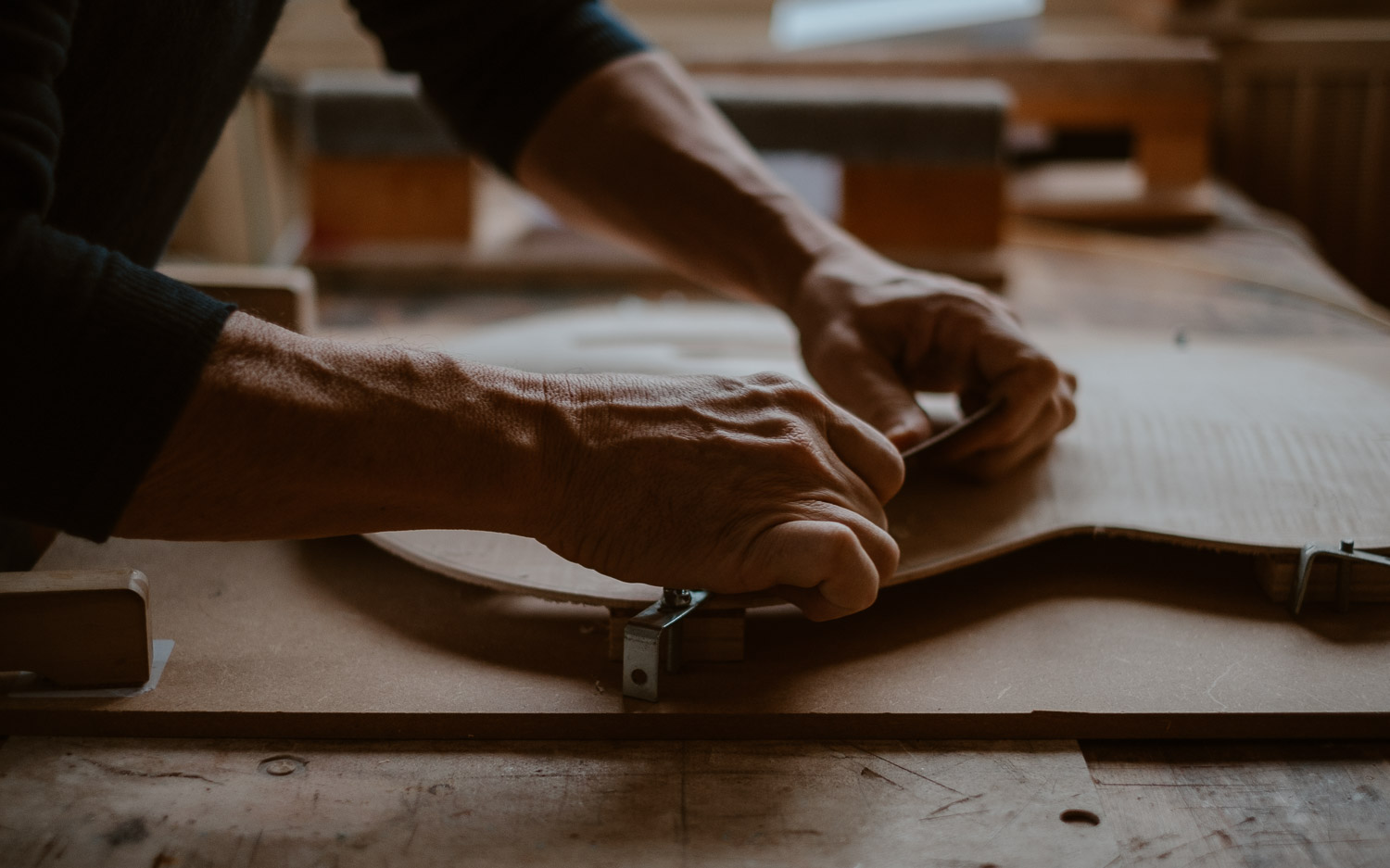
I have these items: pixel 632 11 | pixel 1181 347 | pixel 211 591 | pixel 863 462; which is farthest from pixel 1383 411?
pixel 632 11

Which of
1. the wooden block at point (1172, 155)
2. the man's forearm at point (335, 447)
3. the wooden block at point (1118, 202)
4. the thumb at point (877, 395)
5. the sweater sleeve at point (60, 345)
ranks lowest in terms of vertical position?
the wooden block at point (1118, 202)

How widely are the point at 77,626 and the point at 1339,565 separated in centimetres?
90

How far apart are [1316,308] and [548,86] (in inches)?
46.2

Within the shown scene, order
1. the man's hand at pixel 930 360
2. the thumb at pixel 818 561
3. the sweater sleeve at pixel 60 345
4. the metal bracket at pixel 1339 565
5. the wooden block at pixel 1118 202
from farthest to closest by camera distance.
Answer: the wooden block at pixel 1118 202 → the man's hand at pixel 930 360 → the metal bracket at pixel 1339 565 → the thumb at pixel 818 561 → the sweater sleeve at pixel 60 345

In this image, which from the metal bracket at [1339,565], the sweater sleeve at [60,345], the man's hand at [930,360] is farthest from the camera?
the man's hand at [930,360]

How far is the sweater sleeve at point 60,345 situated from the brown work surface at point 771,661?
0.57 ft

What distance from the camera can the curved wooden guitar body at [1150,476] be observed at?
90cm

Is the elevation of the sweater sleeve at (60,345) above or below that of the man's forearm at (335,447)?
above

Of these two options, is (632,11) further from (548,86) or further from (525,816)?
(525,816)

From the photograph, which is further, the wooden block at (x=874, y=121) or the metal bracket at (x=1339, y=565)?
the wooden block at (x=874, y=121)

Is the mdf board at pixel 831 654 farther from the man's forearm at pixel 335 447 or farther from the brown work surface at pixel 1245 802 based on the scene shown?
the man's forearm at pixel 335 447

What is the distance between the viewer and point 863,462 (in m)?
0.81

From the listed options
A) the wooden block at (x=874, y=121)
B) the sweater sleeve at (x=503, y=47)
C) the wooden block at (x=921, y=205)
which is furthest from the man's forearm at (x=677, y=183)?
the wooden block at (x=921, y=205)

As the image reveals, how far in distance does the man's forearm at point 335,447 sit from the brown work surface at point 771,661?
117 mm
